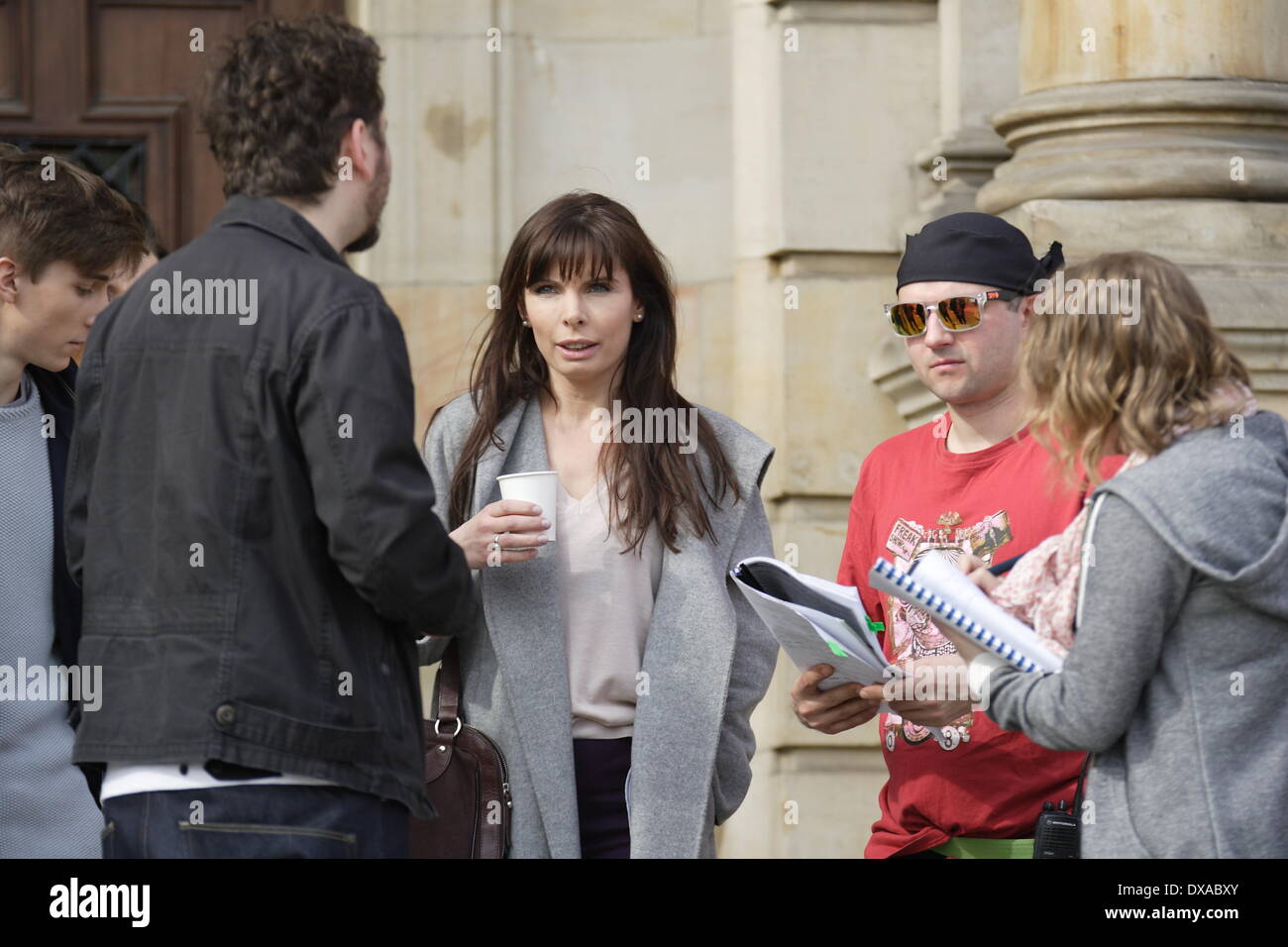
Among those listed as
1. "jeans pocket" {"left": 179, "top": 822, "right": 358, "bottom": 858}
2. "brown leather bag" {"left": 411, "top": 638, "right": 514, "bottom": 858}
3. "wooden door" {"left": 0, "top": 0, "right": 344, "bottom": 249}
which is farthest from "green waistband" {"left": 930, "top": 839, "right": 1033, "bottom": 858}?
"wooden door" {"left": 0, "top": 0, "right": 344, "bottom": 249}

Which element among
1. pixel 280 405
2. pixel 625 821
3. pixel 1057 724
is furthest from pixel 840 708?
pixel 280 405

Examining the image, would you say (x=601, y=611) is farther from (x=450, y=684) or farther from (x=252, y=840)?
(x=252, y=840)

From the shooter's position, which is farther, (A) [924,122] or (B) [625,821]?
(A) [924,122]

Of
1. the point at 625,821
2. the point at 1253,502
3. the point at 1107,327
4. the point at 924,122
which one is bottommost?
the point at 625,821

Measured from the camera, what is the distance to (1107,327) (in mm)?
2760

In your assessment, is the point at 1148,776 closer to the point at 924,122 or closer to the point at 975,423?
the point at 975,423

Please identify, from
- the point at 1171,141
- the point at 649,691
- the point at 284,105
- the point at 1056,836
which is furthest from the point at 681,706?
the point at 1171,141

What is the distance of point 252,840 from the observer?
2.59m

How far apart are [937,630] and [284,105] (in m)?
1.58

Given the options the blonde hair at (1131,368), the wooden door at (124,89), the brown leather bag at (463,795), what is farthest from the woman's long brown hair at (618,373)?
the wooden door at (124,89)

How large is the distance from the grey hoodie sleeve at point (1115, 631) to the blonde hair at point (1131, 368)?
5.6 inches
